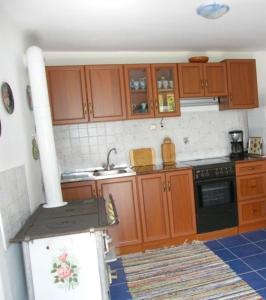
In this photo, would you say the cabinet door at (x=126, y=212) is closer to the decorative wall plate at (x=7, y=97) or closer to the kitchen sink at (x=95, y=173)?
the kitchen sink at (x=95, y=173)

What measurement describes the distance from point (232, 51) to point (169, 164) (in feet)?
5.63

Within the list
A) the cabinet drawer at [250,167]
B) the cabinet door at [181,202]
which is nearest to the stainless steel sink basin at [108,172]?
the cabinet door at [181,202]

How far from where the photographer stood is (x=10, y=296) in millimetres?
1502

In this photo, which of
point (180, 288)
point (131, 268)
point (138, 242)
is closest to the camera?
point (180, 288)

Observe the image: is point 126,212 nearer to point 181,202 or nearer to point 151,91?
point 181,202

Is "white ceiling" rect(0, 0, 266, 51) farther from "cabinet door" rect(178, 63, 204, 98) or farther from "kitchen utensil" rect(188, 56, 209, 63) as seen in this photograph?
"cabinet door" rect(178, 63, 204, 98)

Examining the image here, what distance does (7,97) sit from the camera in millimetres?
1761

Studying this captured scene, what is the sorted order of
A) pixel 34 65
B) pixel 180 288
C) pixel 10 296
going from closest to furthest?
pixel 10 296, pixel 34 65, pixel 180 288

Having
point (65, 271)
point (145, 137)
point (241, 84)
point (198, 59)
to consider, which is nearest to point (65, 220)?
point (65, 271)

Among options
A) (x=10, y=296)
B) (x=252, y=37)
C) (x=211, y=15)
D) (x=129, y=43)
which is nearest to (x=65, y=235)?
(x=10, y=296)

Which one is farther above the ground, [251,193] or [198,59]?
[198,59]

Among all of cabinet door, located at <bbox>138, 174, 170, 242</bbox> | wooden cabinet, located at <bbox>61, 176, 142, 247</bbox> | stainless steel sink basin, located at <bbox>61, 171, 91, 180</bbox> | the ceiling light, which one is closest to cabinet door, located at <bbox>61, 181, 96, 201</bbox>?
wooden cabinet, located at <bbox>61, 176, 142, 247</bbox>

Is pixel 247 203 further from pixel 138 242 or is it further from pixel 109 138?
pixel 109 138

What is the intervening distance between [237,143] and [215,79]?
34.2 inches
